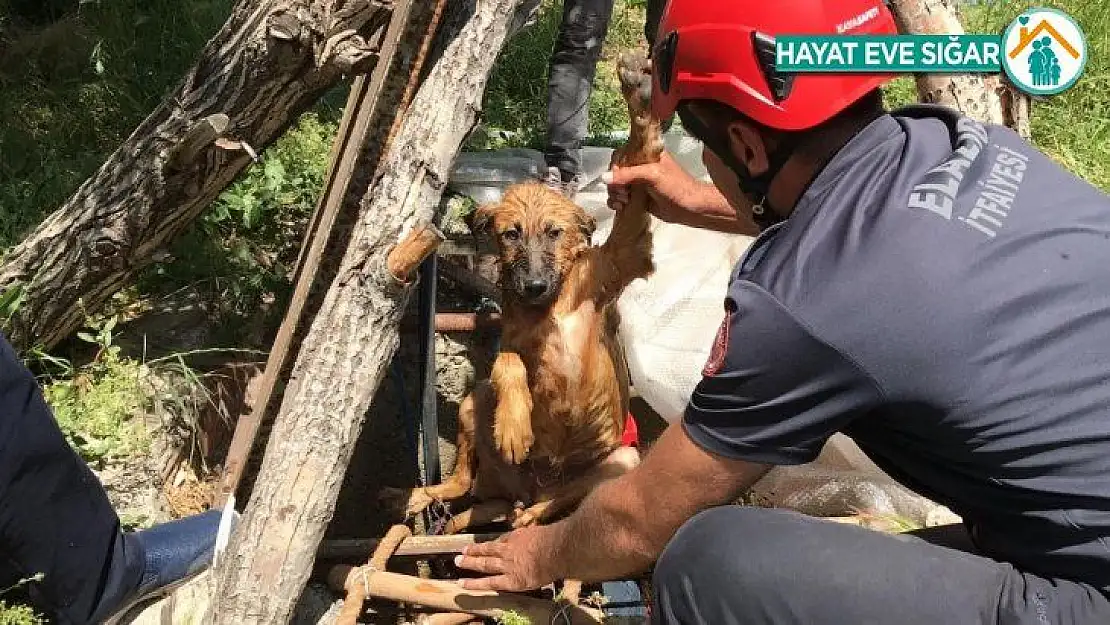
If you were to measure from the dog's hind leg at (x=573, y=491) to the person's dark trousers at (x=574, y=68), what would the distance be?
225 cm

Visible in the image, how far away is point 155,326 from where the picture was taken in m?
5.06

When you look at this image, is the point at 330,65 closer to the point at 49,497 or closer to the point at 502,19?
the point at 502,19

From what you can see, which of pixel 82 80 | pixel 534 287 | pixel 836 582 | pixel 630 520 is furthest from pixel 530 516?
pixel 82 80

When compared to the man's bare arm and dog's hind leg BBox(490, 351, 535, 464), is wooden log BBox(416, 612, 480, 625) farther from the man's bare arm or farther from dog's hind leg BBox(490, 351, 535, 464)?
dog's hind leg BBox(490, 351, 535, 464)

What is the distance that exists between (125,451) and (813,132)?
134 inches

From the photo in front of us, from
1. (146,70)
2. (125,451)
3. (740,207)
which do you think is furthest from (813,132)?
(146,70)

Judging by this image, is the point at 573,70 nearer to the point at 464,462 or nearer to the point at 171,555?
the point at 464,462

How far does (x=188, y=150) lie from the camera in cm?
424

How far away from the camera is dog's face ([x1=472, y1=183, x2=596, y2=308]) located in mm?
4414

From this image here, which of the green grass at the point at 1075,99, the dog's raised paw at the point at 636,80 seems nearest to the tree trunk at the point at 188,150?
the dog's raised paw at the point at 636,80

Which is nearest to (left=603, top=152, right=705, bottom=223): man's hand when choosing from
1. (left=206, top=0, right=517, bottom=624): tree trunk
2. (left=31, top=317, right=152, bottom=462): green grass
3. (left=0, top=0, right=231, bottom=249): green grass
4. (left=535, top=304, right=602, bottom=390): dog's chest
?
(left=206, top=0, right=517, bottom=624): tree trunk

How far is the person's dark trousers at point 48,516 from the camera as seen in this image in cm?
293

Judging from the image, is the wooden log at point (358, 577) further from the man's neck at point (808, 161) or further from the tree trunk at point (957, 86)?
the tree trunk at point (957, 86)

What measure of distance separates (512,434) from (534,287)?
692 millimetres
